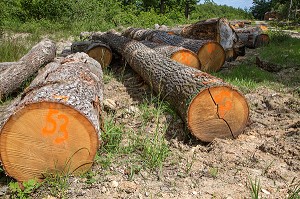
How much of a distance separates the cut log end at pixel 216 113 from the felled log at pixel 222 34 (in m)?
4.12

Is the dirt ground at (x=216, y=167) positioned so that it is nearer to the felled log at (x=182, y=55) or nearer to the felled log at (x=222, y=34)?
the felled log at (x=182, y=55)

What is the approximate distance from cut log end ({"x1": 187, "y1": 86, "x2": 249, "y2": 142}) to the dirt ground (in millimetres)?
132

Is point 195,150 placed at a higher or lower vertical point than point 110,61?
lower

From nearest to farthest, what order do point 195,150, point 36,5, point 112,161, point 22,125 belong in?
point 22,125 < point 112,161 < point 195,150 < point 36,5

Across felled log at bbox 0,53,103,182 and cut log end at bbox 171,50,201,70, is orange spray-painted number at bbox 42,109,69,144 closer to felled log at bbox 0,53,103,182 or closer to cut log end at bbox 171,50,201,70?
felled log at bbox 0,53,103,182

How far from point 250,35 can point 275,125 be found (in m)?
6.55

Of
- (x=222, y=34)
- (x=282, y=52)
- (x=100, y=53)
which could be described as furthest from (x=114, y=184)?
(x=282, y=52)

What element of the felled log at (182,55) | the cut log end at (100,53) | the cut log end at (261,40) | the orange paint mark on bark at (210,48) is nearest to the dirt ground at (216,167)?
the felled log at (182,55)

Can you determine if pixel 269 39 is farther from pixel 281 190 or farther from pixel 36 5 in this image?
pixel 36 5

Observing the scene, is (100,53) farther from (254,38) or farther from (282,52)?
(254,38)

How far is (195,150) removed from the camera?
3.22 m

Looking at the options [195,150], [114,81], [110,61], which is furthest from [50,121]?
[110,61]

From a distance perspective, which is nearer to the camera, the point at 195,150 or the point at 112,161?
the point at 112,161

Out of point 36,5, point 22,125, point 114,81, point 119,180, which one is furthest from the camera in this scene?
point 36,5
